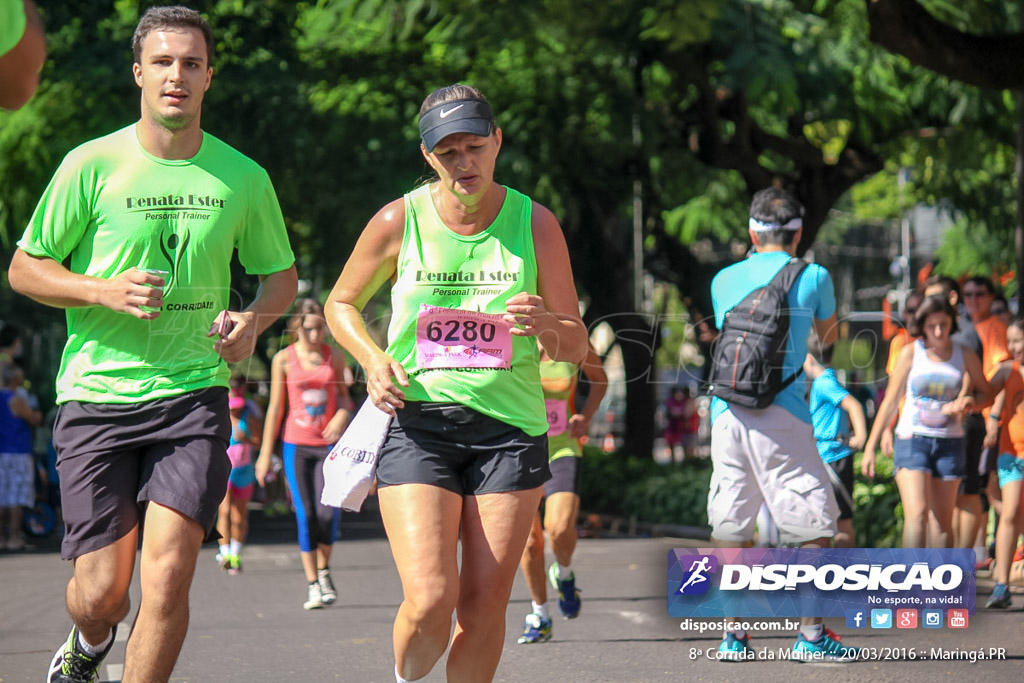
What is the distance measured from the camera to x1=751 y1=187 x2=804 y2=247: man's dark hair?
22.7 ft

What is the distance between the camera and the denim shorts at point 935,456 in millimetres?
8531

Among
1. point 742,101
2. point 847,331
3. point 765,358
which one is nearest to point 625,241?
point 742,101

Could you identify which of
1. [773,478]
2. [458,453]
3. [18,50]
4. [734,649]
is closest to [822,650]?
[734,649]

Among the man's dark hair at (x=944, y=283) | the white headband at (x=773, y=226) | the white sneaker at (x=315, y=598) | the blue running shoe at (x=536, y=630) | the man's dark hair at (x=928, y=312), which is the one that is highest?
the white headband at (x=773, y=226)

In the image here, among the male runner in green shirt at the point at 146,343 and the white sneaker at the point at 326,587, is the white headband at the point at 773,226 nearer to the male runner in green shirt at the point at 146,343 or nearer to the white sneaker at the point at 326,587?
the male runner in green shirt at the point at 146,343

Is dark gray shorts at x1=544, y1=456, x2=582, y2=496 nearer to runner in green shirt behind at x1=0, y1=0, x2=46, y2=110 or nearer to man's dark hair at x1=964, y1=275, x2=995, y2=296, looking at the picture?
man's dark hair at x1=964, y1=275, x2=995, y2=296

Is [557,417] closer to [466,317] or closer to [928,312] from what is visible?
[928,312]

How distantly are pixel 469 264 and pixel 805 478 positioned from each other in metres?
2.84

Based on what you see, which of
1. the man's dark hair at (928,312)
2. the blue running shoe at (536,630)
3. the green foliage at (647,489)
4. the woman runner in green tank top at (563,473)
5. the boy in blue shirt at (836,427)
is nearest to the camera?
the blue running shoe at (536,630)

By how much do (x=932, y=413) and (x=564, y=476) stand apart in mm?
2295

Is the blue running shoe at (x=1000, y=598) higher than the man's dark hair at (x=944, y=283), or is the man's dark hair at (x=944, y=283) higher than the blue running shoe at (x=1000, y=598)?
the man's dark hair at (x=944, y=283)

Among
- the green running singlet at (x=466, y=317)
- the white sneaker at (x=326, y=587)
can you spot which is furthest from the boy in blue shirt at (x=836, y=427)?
the green running singlet at (x=466, y=317)

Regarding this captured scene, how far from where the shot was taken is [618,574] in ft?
36.8

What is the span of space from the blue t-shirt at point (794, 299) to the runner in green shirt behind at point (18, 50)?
14.4 ft
